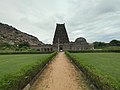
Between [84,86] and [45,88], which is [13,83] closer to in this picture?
[45,88]

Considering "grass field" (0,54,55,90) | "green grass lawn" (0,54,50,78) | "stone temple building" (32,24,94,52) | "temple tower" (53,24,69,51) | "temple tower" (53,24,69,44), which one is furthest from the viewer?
"temple tower" (53,24,69,44)

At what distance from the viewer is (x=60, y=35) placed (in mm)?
67625

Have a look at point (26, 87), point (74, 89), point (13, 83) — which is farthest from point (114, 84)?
point (26, 87)

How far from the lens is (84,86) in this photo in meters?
7.40

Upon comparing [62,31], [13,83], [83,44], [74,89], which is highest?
[62,31]

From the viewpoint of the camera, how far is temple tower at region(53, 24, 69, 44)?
67262 mm

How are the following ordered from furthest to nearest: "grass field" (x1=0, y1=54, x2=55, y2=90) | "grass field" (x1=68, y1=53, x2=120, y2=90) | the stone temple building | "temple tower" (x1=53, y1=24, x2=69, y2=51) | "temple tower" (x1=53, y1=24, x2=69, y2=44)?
1. "temple tower" (x1=53, y1=24, x2=69, y2=44)
2. the stone temple building
3. "temple tower" (x1=53, y1=24, x2=69, y2=51)
4. "grass field" (x1=0, y1=54, x2=55, y2=90)
5. "grass field" (x1=68, y1=53, x2=120, y2=90)

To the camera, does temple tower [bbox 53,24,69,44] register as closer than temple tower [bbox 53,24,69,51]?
No

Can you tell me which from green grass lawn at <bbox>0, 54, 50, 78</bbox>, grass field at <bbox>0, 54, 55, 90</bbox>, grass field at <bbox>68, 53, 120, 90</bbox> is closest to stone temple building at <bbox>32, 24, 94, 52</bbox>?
green grass lawn at <bbox>0, 54, 50, 78</bbox>

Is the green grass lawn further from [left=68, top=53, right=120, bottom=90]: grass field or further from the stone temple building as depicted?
the stone temple building

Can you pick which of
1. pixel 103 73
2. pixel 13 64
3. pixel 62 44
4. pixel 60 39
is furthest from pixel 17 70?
pixel 60 39

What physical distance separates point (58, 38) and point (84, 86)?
60.0m

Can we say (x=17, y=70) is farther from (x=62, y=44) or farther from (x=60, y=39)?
(x=60, y=39)

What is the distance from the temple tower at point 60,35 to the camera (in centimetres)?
6726
